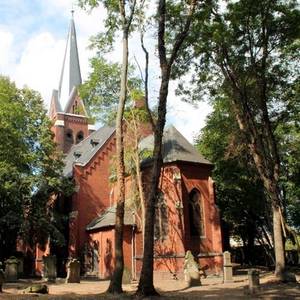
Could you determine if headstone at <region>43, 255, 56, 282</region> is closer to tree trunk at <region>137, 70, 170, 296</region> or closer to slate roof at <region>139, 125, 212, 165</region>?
slate roof at <region>139, 125, 212, 165</region>

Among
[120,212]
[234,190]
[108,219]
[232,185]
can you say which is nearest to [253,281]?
[120,212]

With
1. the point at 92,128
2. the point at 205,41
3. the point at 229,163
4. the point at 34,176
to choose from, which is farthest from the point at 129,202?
the point at 92,128

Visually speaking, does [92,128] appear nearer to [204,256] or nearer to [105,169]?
[105,169]

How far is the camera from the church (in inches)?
1117

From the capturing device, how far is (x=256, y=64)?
21.3 m

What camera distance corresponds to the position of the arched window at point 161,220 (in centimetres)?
2886

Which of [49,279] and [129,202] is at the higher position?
[129,202]

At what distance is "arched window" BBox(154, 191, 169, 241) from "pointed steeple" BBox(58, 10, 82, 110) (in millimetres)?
29455

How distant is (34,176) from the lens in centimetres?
3125

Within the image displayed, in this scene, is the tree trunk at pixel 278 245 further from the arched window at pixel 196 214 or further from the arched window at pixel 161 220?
the arched window at pixel 161 220

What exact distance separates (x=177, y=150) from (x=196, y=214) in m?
4.60

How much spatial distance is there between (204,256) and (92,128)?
99.0 ft

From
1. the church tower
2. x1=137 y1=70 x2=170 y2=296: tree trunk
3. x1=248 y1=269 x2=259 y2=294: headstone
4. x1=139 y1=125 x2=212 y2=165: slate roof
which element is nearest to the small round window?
the church tower

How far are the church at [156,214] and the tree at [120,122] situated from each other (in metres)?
10.6
